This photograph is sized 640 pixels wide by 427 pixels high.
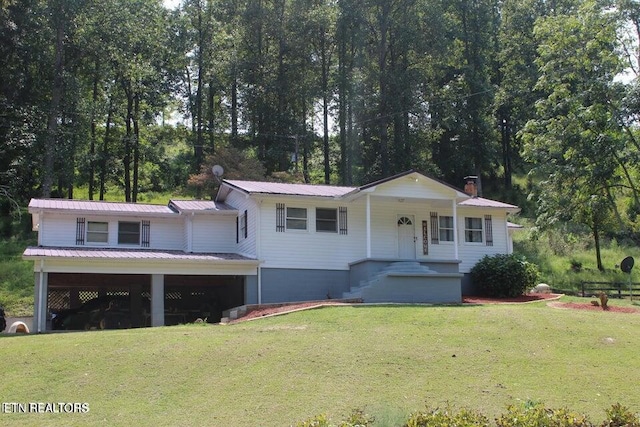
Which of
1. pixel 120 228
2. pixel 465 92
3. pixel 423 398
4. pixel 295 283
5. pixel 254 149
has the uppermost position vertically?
pixel 465 92

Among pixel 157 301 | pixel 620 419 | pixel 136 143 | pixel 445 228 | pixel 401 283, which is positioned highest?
pixel 136 143

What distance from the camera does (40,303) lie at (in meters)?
21.6

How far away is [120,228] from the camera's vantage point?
2645 cm

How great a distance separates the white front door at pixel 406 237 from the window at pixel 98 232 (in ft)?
35.9

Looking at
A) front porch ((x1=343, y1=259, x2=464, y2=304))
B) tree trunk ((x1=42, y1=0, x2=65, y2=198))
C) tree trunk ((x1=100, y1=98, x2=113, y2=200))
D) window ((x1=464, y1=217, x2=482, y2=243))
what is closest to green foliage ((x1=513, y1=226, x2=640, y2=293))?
window ((x1=464, y1=217, x2=482, y2=243))

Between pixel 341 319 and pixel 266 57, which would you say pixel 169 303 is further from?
pixel 266 57

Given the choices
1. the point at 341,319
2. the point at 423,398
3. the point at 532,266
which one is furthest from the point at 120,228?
the point at 423,398

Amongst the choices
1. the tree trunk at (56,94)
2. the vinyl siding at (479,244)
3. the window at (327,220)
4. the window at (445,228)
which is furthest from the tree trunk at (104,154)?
the vinyl siding at (479,244)

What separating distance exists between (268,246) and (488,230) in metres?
9.70

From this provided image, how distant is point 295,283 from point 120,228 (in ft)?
23.1

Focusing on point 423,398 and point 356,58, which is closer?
point 423,398

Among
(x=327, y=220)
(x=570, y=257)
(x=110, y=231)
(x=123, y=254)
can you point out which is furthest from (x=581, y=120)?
(x=110, y=231)

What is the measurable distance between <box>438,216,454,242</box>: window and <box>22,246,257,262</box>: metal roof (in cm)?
793

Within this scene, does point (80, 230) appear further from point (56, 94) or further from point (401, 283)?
point (56, 94)
